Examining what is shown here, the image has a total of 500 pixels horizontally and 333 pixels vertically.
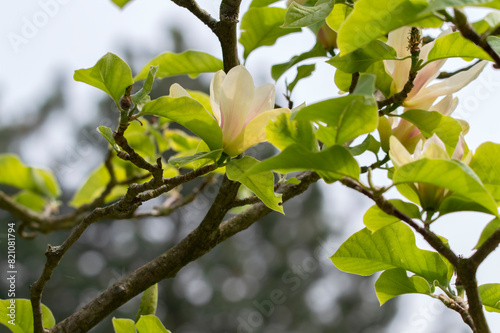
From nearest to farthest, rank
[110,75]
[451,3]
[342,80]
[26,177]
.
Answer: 1. [451,3]
2. [110,75]
3. [342,80]
4. [26,177]

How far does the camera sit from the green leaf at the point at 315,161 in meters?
0.41

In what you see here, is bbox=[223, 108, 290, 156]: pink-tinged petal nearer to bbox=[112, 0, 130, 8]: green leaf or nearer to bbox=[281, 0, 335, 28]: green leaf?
bbox=[281, 0, 335, 28]: green leaf

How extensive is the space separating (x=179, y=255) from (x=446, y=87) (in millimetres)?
456

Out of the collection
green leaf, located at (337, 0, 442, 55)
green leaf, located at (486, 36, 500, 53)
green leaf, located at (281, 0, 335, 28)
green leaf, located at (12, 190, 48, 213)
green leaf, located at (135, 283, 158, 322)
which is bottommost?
green leaf, located at (12, 190, 48, 213)

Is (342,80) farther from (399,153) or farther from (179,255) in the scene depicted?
(179,255)

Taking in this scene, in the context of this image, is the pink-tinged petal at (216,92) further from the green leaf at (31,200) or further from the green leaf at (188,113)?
the green leaf at (31,200)

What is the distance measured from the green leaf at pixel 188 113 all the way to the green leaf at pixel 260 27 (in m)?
0.37

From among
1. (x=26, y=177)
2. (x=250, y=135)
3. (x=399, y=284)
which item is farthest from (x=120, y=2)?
(x=26, y=177)

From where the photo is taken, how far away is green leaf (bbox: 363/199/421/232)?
1.67 ft

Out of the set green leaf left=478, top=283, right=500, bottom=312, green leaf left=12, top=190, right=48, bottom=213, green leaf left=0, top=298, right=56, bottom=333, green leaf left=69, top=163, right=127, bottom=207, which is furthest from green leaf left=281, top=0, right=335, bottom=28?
green leaf left=12, top=190, right=48, bottom=213

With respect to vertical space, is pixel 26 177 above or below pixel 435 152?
below

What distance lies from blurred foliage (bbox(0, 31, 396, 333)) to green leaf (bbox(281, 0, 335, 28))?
7.28 metres

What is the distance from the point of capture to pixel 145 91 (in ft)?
1.87

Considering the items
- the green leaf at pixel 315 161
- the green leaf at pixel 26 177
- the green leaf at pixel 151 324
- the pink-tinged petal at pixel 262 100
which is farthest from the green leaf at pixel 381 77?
the green leaf at pixel 26 177
